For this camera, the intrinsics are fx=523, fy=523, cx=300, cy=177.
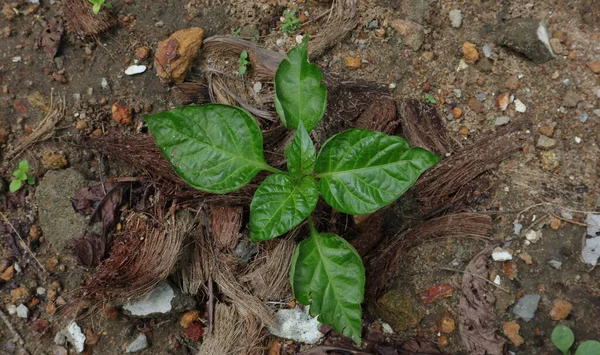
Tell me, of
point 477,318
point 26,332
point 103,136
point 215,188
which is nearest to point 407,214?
point 477,318

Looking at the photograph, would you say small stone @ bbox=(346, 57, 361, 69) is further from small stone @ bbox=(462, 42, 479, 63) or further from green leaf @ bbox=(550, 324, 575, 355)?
green leaf @ bbox=(550, 324, 575, 355)

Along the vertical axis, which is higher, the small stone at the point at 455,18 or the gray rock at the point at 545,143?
the small stone at the point at 455,18

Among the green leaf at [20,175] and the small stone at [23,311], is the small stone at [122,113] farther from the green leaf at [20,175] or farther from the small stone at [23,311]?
Answer: the small stone at [23,311]

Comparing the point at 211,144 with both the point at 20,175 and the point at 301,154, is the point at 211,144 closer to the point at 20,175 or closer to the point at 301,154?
the point at 301,154

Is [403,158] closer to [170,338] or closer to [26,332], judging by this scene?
[170,338]

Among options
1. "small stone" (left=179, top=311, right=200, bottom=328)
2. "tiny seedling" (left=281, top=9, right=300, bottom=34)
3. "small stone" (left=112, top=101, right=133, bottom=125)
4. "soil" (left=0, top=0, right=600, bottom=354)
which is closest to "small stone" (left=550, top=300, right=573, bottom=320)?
"soil" (left=0, top=0, right=600, bottom=354)

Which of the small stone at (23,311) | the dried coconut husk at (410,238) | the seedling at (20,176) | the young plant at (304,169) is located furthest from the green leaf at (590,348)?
the seedling at (20,176)

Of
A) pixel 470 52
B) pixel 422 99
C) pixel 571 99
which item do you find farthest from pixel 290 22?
pixel 571 99
